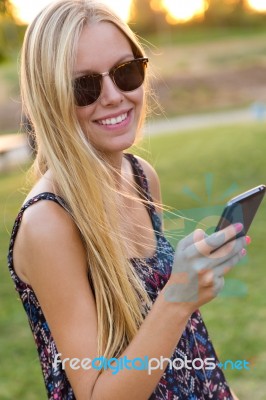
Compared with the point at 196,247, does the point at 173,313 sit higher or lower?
lower

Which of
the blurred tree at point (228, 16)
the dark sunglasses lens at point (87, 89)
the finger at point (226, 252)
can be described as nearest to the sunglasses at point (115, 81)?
the dark sunglasses lens at point (87, 89)

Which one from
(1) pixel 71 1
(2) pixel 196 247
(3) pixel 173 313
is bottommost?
(3) pixel 173 313

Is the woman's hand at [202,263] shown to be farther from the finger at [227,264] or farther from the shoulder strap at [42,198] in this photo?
the shoulder strap at [42,198]

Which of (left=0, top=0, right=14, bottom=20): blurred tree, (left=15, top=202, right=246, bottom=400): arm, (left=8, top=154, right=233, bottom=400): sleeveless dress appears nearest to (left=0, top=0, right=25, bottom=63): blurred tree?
(left=0, top=0, right=14, bottom=20): blurred tree

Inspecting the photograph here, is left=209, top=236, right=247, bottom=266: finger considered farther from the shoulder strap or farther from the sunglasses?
the sunglasses

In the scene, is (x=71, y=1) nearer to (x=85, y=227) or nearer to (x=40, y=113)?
(x=40, y=113)

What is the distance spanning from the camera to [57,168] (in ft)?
4.84

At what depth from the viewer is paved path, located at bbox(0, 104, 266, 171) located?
12291mm

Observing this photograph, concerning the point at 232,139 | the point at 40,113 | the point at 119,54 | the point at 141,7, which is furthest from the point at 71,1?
the point at 141,7

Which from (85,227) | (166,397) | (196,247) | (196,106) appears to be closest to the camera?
(196,247)

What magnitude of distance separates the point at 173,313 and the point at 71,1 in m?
0.78

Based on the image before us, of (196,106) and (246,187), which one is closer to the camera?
(246,187)

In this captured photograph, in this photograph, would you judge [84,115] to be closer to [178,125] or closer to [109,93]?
[109,93]

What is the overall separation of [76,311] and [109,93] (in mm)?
536
